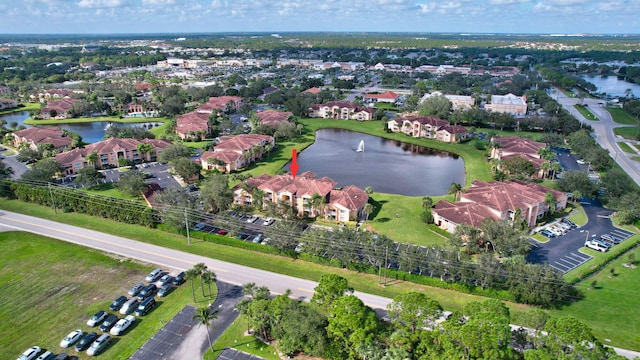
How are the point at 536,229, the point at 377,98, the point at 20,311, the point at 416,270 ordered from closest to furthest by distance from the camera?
1. the point at 20,311
2. the point at 416,270
3. the point at 536,229
4. the point at 377,98

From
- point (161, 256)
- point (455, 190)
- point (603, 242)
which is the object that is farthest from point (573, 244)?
point (161, 256)

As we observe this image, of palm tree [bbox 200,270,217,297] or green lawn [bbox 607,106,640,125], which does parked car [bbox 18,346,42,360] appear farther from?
green lawn [bbox 607,106,640,125]

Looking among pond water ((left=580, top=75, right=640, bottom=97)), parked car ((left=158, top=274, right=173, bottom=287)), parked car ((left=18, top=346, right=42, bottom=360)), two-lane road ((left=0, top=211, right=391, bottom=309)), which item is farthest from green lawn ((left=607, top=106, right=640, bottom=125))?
parked car ((left=18, top=346, right=42, bottom=360))

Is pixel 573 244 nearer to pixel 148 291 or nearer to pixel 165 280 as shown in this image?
pixel 165 280

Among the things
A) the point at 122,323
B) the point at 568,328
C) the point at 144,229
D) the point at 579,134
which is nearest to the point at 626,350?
the point at 568,328

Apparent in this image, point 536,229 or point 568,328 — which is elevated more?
point 568,328

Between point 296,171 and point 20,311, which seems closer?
point 20,311

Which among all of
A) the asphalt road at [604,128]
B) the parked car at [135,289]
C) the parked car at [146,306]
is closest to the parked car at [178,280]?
the parked car at [135,289]

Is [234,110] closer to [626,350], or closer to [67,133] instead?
[67,133]
